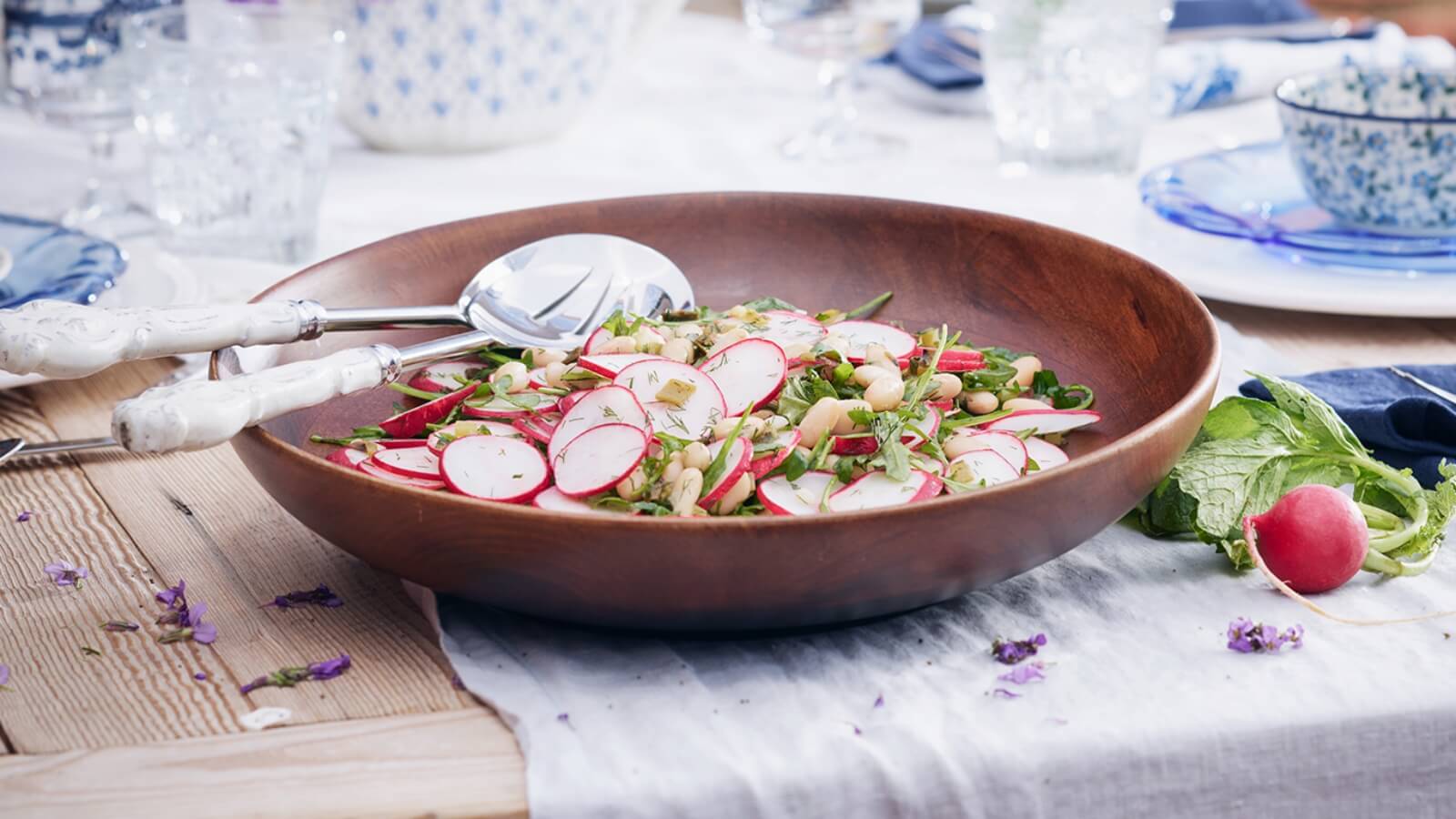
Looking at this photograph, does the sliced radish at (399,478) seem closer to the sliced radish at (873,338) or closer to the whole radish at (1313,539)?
the sliced radish at (873,338)

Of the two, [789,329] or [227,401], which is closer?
[227,401]

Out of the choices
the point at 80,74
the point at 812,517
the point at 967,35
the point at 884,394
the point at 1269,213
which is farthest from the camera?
the point at 967,35

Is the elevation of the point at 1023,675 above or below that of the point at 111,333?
below

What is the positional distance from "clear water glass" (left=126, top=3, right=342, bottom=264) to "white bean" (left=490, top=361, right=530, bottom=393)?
2.26ft

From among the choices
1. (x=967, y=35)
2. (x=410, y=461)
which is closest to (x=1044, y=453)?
(x=410, y=461)

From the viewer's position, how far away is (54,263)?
121cm

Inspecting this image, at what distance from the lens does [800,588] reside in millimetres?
667

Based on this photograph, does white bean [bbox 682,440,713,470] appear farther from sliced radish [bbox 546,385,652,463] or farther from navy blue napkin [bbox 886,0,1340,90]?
navy blue napkin [bbox 886,0,1340,90]

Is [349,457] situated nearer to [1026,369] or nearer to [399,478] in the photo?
[399,478]

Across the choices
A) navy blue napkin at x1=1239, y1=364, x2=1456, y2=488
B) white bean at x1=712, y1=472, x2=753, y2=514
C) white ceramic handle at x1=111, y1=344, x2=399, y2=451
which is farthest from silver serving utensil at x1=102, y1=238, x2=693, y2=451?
navy blue napkin at x1=1239, y1=364, x2=1456, y2=488

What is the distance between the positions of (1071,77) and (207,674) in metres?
1.33

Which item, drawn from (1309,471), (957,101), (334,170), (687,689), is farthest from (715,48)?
(687,689)

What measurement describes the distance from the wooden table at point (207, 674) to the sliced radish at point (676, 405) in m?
0.18

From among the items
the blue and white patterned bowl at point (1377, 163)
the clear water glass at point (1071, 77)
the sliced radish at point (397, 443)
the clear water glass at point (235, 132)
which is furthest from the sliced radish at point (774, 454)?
the clear water glass at point (1071, 77)
